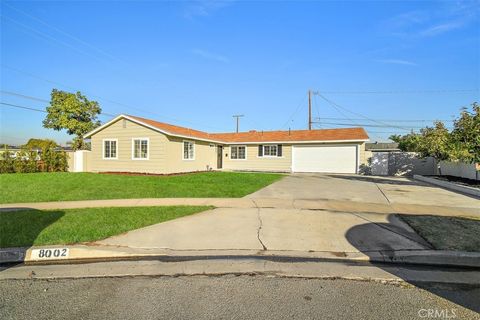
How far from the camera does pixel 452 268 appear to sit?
15.4 feet

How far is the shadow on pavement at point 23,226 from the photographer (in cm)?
552

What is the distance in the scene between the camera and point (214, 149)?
25.5 meters

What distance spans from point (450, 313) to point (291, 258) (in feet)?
7.56

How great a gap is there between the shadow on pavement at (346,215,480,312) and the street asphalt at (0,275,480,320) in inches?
1.0

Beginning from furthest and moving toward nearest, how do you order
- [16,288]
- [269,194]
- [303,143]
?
1. [303,143]
2. [269,194]
3. [16,288]

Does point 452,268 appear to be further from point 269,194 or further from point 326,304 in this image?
point 269,194

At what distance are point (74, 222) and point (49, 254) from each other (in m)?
2.02

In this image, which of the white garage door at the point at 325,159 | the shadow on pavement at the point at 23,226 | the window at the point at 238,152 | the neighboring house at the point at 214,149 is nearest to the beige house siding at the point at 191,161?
the neighboring house at the point at 214,149

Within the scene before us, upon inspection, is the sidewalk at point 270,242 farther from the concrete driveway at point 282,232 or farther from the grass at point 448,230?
the grass at point 448,230

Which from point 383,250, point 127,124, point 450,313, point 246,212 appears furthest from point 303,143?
point 450,313

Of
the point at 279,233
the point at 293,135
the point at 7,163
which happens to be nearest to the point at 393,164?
the point at 293,135

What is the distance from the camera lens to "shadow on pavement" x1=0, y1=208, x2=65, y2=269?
5516 mm

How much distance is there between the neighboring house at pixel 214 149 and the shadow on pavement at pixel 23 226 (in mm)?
10470

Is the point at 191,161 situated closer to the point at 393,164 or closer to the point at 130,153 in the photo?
the point at 130,153
